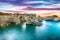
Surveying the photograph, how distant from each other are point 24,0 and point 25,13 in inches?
9.4

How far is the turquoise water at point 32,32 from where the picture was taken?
2.02 metres

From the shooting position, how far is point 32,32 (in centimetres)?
206

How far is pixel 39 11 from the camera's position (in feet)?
6.95

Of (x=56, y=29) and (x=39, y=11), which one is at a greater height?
(x=39, y=11)

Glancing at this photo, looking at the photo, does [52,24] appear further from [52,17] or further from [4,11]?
[4,11]

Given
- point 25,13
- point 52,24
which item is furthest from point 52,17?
point 25,13

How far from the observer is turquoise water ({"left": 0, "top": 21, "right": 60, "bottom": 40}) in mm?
2021

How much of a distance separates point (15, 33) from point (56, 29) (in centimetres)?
73

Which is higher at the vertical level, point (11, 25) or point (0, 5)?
point (0, 5)

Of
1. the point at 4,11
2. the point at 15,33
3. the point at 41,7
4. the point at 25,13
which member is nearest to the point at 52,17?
the point at 41,7


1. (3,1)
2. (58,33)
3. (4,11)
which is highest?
(3,1)

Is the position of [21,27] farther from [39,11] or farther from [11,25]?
[39,11]

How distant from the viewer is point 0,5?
2074 millimetres

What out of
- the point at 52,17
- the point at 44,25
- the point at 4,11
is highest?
the point at 4,11
